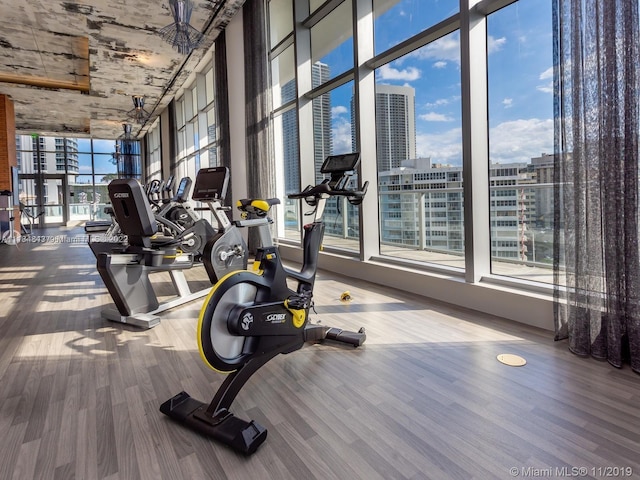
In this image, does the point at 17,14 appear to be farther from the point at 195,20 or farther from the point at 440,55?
the point at 440,55

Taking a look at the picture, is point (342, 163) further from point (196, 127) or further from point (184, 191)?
point (196, 127)

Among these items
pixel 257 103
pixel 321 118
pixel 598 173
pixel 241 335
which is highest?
pixel 257 103

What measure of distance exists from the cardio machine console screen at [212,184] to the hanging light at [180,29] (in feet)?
5.51

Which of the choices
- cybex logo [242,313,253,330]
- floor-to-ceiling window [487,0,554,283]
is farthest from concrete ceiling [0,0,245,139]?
cybex logo [242,313,253,330]

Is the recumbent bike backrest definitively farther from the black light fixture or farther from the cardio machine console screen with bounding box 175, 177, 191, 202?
the black light fixture

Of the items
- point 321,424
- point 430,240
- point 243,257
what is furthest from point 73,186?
point 321,424

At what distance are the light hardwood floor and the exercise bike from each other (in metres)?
0.07

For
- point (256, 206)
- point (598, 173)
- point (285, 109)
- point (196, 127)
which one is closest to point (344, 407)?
point (256, 206)

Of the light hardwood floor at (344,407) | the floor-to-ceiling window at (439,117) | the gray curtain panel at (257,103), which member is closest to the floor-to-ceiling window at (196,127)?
the gray curtain panel at (257,103)

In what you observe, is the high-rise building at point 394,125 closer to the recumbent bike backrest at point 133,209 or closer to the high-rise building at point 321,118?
the high-rise building at point 321,118

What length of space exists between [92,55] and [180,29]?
4.71 metres

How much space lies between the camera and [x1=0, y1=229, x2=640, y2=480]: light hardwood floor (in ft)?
4.57

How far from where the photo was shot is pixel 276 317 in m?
1.90

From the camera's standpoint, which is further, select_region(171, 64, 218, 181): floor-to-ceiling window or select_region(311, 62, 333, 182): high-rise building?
select_region(171, 64, 218, 181): floor-to-ceiling window
